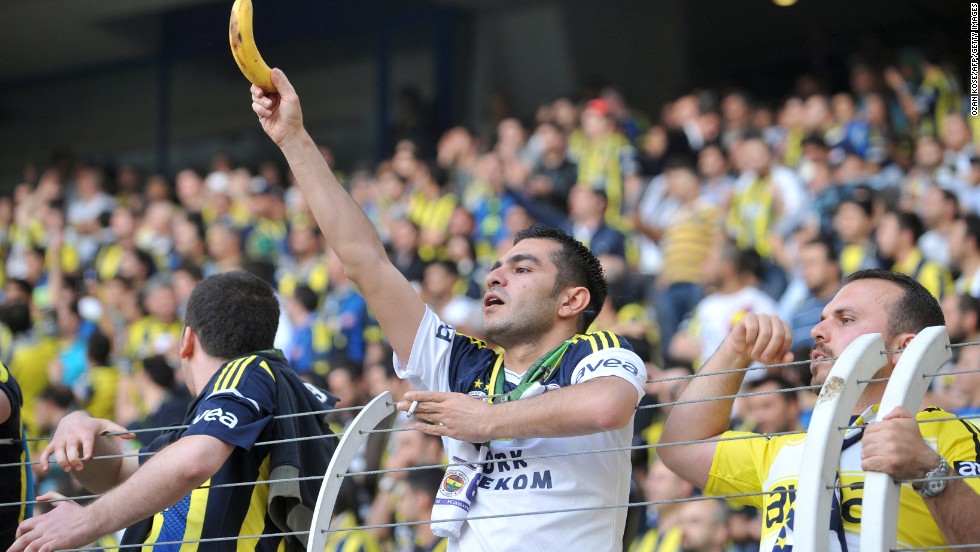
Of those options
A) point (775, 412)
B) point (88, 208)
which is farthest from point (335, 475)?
point (88, 208)

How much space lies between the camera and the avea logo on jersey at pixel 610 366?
3225 millimetres

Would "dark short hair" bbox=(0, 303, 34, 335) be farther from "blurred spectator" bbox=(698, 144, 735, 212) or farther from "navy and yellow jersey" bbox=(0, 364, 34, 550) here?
"navy and yellow jersey" bbox=(0, 364, 34, 550)

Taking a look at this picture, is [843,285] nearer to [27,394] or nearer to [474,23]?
[27,394]

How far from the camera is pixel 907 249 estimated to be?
7758 mm

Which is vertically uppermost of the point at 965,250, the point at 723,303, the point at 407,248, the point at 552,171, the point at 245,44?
the point at 552,171

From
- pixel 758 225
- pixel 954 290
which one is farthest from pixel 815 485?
pixel 758 225

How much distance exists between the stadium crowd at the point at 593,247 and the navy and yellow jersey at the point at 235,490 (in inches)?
91.6

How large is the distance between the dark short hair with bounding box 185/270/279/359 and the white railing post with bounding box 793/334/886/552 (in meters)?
1.84

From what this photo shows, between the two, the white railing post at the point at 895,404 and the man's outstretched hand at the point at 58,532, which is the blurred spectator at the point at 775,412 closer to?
the white railing post at the point at 895,404

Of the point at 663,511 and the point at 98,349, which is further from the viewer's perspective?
the point at 98,349

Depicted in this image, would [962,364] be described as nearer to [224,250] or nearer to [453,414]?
[453,414]

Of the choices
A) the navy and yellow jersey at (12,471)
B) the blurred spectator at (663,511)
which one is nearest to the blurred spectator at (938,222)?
the blurred spectator at (663,511)

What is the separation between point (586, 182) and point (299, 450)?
8232mm

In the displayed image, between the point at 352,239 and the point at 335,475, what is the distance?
0.71 m
